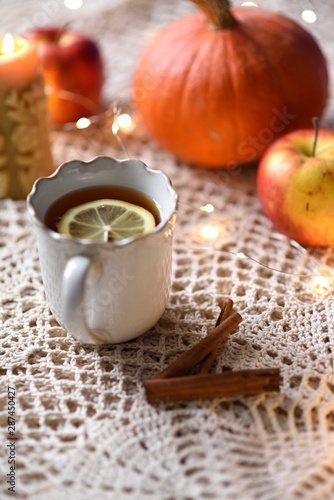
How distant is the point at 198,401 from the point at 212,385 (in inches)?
0.9

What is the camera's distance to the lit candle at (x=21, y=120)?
864 mm

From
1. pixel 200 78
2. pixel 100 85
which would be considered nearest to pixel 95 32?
pixel 100 85

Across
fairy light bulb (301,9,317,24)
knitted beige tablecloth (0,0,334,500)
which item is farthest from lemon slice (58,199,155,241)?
fairy light bulb (301,9,317,24)

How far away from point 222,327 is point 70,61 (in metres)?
0.58

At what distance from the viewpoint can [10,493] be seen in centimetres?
58

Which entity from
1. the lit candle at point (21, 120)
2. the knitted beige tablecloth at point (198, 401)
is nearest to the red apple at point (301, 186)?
the knitted beige tablecloth at point (198, 401)

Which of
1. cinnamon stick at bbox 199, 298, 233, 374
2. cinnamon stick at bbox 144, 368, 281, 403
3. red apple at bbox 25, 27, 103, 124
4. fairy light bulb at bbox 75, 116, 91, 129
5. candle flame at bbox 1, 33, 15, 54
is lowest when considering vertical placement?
cinnamon stick at bbox 199, 298, 233, 374

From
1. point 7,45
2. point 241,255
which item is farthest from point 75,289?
point 7,45

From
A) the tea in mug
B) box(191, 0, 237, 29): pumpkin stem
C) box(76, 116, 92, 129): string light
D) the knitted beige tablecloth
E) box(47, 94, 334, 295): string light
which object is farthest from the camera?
box(76, 116, 92, 129): string light

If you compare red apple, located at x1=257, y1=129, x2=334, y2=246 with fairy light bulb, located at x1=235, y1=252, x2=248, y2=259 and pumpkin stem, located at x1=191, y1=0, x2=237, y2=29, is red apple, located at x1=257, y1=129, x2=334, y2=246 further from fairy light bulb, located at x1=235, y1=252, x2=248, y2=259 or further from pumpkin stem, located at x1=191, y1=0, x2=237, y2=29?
pumpkin stem, located at x1=191, y1=0, x2=237, y2=29

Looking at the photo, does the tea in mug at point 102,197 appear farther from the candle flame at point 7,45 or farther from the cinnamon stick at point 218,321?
the candle flame at point 7,45

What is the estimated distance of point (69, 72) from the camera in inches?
42.4

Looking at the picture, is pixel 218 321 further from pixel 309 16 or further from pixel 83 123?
pixel 309 16

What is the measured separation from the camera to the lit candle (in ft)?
2.83
